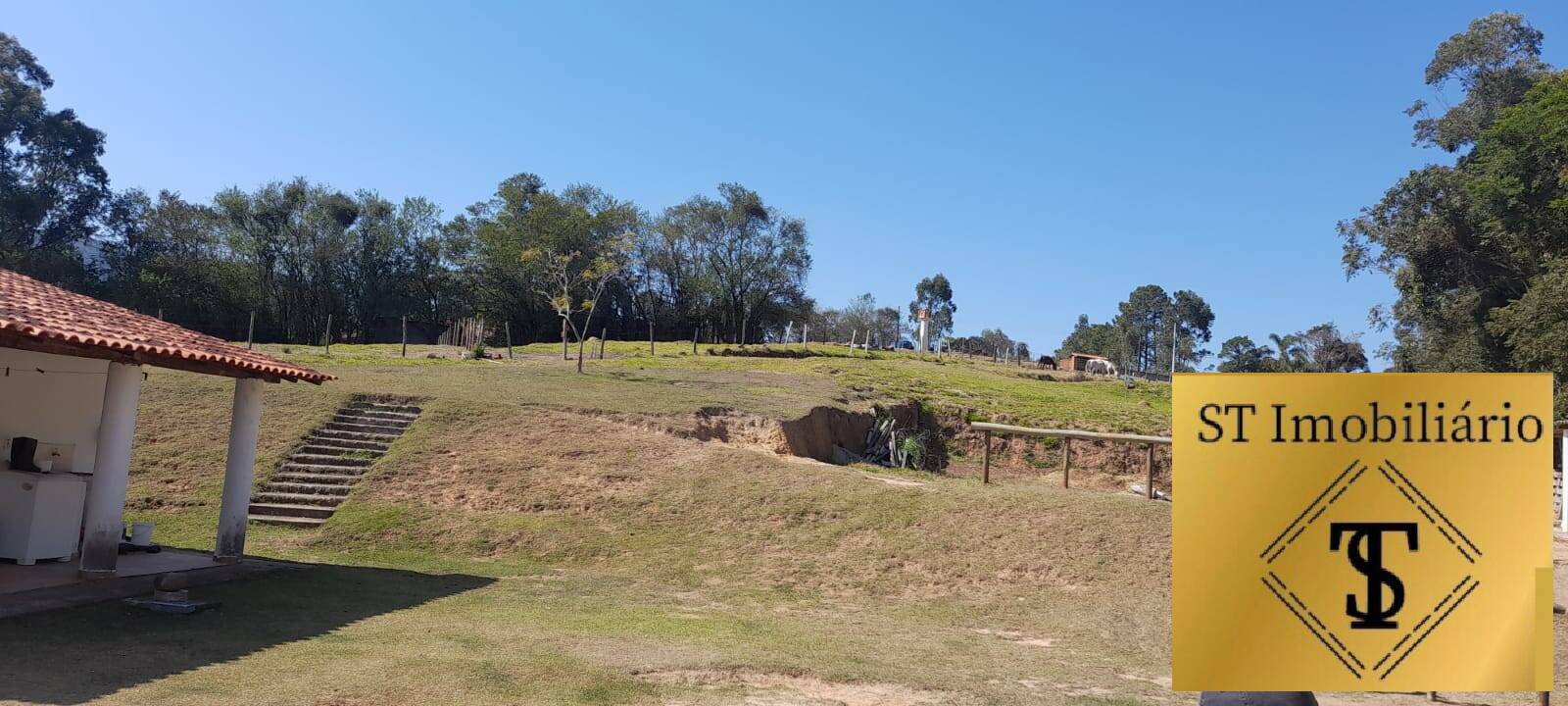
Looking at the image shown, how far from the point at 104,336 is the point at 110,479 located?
1.44 meters

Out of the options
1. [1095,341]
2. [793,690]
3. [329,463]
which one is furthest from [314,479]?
[1095,341]

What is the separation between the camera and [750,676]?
23.7 feet

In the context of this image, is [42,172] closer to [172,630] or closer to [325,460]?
[325,460]

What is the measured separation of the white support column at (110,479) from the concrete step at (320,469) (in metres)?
6.14

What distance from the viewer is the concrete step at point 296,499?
1462 centimetres

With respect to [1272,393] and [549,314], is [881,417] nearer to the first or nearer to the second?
[1272,393]

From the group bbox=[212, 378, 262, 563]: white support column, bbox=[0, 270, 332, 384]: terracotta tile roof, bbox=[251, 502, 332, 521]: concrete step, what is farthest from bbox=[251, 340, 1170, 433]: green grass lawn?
bbox=[0, 270, 332, 384]: terracotta tile roof

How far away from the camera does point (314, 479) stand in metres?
15.4

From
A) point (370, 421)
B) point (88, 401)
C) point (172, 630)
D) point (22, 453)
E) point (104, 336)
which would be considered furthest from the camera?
point (370, 421)

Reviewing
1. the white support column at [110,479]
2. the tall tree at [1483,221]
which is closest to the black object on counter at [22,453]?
the white support column at [110,479]

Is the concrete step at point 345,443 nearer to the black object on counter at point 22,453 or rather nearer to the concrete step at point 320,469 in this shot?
the concrete step at point 320,469

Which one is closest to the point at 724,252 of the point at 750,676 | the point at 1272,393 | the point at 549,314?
the point at 549,314

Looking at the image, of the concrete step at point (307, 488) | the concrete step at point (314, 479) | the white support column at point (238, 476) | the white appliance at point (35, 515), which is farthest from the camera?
the concrete step at point (314, 479)

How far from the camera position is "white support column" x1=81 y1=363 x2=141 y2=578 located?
9.35m
